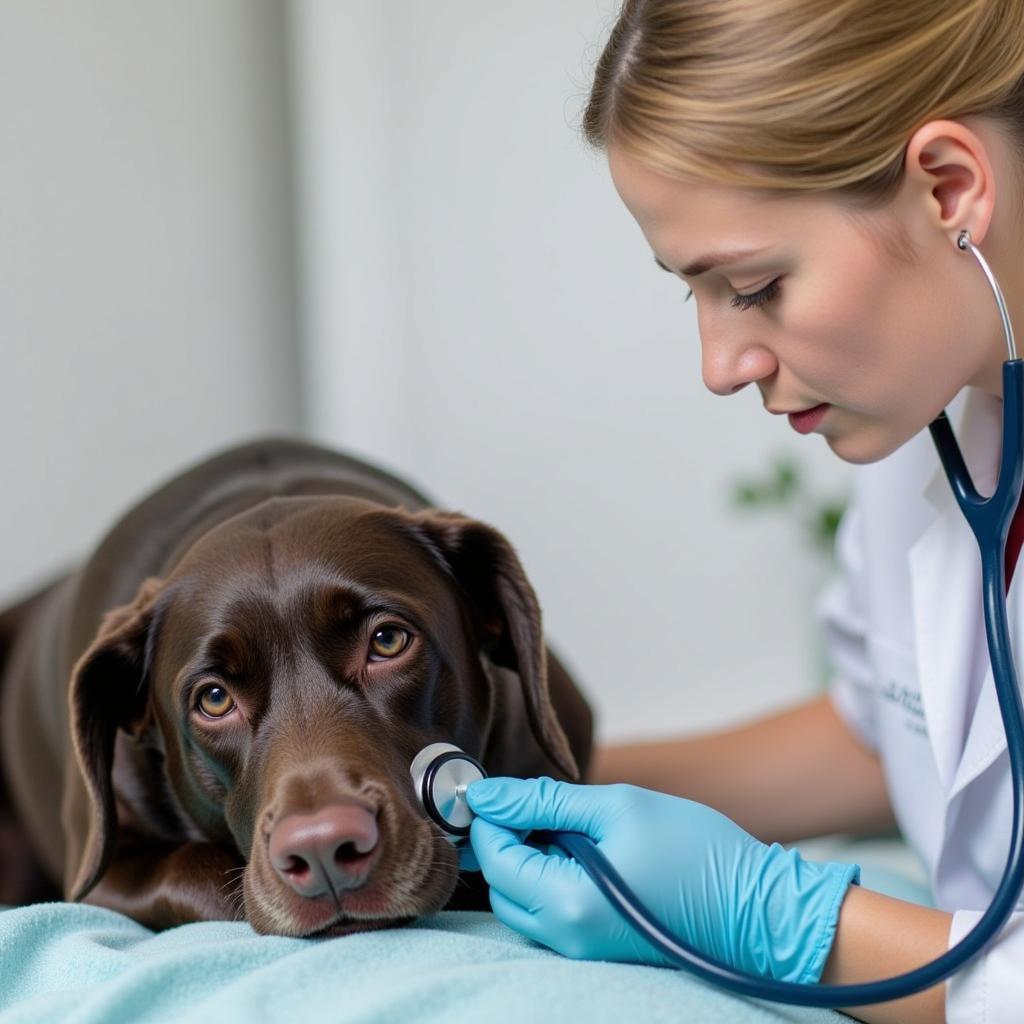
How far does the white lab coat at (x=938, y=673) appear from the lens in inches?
54.1

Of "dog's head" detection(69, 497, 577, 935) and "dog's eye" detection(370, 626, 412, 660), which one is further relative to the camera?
"dog's eye" detection(370, 626, 412, 660)

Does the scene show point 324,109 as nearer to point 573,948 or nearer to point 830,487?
point 830,487

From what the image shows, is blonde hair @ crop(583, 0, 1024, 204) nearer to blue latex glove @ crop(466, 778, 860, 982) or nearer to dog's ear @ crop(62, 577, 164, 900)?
blue latex glove @ crop(466, 778, 860, 982)

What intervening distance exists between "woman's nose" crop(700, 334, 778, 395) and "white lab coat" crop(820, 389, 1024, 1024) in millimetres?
375

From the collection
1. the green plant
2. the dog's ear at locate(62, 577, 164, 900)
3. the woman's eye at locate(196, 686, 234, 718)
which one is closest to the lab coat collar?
the woman's eye at locate(196, 686, 234, 718)

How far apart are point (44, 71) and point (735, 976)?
2638mm

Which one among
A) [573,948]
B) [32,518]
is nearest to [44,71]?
[32,518]

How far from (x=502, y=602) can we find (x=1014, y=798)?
2.21 ft

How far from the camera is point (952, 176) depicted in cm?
123

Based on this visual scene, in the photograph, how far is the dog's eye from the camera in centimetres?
143

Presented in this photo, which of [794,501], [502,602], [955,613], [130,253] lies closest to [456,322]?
[130,253]

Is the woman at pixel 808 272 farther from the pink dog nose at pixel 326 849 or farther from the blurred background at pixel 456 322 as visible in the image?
the blurred background at pixel 456 322

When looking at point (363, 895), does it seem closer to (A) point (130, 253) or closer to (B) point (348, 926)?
(B) point (348, 926)

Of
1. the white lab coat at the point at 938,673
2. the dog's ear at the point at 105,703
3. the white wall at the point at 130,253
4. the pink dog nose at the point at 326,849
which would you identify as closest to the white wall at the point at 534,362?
the white wall at the point at 130,253
